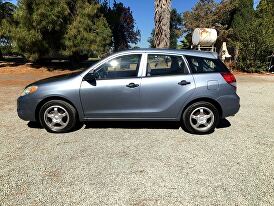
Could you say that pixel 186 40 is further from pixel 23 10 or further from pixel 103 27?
pixel 23 10

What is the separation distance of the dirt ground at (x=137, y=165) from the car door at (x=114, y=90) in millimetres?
449

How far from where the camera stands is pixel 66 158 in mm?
4609

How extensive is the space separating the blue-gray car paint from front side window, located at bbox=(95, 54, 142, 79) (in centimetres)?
8

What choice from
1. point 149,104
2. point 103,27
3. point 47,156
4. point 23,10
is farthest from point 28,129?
point 103,27

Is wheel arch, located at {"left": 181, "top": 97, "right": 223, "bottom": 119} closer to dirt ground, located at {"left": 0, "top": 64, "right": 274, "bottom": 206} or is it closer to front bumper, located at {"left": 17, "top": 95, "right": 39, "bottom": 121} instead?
dirt ground, located at {"left": 0, "top": 64, "right": 274, "bottom": 206}

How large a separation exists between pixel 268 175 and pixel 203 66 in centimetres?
245

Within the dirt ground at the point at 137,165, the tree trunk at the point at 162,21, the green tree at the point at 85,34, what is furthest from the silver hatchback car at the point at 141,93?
the green tree at the point at 85,34

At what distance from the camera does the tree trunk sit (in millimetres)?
13789

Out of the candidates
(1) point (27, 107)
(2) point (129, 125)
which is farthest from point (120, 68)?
(1) point (27, 107)

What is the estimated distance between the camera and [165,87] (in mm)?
5590

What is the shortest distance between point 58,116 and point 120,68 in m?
1.52

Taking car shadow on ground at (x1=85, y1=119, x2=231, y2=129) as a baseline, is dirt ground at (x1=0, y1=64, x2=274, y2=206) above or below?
below

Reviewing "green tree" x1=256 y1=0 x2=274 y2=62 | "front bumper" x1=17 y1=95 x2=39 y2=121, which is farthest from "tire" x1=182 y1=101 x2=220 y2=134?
"green tree" x1=256 y1=0 x2=274 y2=62

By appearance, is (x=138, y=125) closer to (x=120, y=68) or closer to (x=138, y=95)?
(x=138, y=95)
